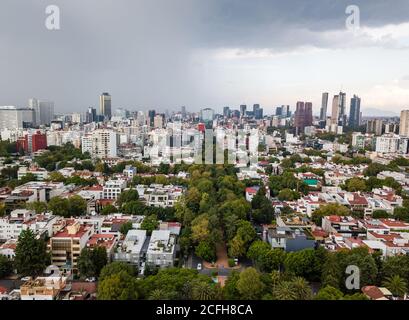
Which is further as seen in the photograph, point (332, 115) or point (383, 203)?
point (332, 115)

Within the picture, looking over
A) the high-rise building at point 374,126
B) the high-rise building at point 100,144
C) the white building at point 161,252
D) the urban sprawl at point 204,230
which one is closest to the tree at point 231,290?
the urban sprawl at point 204,230

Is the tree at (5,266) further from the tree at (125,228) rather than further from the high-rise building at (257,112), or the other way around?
the high-rise building at (257,112)

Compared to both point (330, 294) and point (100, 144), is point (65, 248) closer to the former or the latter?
point (330, 294)

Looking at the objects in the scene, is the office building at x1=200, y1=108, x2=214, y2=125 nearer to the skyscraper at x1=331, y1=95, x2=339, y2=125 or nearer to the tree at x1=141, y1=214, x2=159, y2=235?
the skyscraper at x1=331, y1=95, x2=339, y2=125

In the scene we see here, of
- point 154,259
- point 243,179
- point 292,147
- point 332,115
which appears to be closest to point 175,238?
point 154,259
